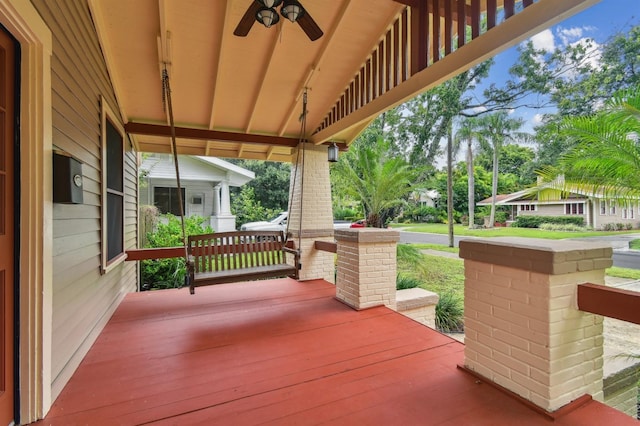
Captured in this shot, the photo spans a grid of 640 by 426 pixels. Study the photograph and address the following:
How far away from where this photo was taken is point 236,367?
7.40ft

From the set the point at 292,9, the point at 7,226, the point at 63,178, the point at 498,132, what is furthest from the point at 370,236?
the point at 498,132

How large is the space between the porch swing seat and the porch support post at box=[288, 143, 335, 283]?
2.52 feet

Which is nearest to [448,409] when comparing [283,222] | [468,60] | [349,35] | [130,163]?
[468,60]

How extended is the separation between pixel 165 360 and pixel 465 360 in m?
2.30

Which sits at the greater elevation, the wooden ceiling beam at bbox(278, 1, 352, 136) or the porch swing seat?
the wooden ceiling beam at bbox(278, 1, 352, 136)

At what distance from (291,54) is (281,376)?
3330 mm

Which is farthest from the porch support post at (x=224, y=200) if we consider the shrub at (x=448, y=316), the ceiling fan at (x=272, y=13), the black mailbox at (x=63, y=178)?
the black mailbox at (x=63, y=178)

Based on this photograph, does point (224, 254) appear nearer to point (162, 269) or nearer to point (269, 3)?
point (269, 3)

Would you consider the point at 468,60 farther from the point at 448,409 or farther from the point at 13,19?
the point at 13,19

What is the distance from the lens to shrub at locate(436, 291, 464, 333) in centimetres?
530

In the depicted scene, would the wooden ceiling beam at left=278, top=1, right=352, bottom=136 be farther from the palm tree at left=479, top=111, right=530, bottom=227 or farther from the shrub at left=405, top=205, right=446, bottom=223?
the shrub at left=405, top=205, right=446, bottom=223

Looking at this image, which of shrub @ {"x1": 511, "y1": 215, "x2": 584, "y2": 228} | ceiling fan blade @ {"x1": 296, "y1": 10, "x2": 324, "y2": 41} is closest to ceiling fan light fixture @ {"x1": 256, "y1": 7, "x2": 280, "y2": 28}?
ceiling fan blade @ {"x1": 296, "y1": 10, "x2": 324, "y2": 41}

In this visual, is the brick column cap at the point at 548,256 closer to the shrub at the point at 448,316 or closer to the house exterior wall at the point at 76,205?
the house exterior wall at the point at 76,205

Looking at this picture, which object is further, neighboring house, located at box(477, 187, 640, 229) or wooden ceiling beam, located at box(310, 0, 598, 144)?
neighboring house, located at box(477, 187, 640, 229)
